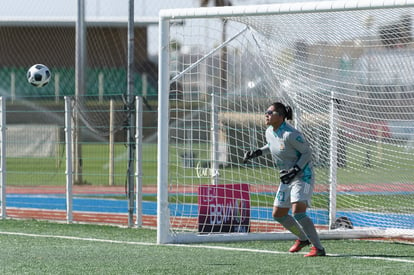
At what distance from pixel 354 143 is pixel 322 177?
945 mm

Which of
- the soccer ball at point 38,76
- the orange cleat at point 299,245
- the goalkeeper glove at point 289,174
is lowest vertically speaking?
the orange cleat at point 299,245

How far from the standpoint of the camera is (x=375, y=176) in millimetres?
13758

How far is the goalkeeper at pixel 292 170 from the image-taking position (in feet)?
36.4

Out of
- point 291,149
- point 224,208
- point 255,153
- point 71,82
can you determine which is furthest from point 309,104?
point 71,82

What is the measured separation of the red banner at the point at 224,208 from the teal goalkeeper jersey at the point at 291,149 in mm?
2112

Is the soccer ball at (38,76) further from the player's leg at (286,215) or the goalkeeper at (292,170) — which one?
the player's leg at (286,215)

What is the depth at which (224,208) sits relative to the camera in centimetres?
1338

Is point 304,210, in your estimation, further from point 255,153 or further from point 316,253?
point 255,153

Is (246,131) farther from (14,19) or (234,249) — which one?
(14,19)

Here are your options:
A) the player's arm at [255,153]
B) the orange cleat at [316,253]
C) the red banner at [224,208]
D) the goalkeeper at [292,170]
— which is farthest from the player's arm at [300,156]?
the red banner at [224,208]

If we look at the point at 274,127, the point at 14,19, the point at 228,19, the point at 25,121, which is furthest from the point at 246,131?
the point at 25,121

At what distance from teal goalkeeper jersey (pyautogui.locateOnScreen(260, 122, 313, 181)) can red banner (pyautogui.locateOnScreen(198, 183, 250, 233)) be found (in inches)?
83.2

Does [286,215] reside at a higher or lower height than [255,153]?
lower

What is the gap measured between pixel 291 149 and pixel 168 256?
6.07 feet
